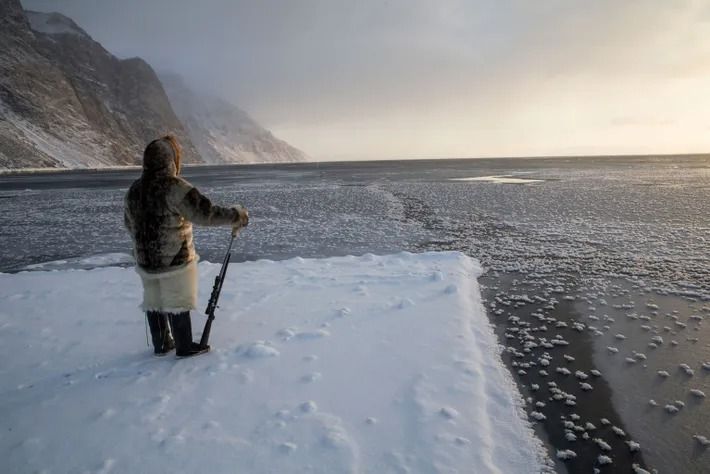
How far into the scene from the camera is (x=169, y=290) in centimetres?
389

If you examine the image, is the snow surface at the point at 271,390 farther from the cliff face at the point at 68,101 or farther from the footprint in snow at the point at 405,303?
the cliff face at the point at 68,101

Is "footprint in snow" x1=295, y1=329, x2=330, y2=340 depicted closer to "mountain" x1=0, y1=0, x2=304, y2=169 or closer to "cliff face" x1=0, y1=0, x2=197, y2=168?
"mountain" x1=0, y1=0, x2=304, y2=169

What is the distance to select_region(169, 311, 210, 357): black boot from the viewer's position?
13.4 feet

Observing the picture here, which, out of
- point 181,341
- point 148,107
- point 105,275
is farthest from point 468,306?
point 148,107

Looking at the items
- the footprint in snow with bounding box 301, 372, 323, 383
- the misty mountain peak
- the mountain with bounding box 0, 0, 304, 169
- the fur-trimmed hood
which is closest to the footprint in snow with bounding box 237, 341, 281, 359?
the footprint in snow with bounding box 301, 372, 323, 383

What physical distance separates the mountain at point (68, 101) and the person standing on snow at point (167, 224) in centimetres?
7176

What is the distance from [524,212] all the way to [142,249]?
51.0 feet

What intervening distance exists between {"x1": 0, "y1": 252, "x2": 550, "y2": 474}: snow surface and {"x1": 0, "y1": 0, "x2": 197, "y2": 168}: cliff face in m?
86.7

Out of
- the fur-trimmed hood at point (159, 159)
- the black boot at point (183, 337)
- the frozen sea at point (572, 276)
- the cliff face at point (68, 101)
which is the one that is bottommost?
the frozen sea at point (572, 276)

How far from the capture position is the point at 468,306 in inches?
231

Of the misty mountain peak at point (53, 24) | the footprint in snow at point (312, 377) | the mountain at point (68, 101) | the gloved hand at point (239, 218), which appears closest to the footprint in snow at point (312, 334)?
the footprint in snow at point (312, 377)

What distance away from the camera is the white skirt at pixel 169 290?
152 inches

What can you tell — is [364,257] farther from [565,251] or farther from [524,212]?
[524,212]

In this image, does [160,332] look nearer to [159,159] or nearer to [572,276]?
[159,159]
